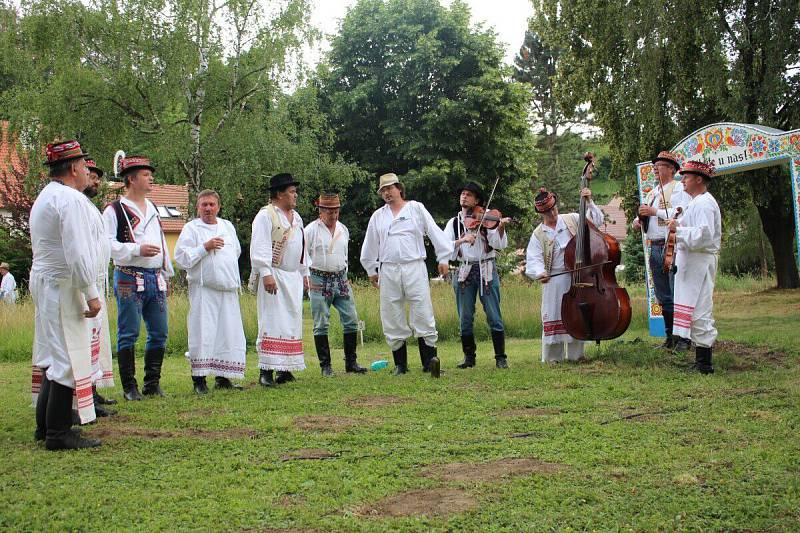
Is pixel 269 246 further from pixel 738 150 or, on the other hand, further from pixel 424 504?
pixel 738 150

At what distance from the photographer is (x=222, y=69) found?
20.9 m

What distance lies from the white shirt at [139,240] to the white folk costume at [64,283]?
1475 millimetres

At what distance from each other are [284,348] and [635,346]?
3568 millimetres

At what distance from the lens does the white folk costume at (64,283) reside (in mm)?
4961

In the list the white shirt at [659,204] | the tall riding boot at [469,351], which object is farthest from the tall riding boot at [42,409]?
the white shirt at [659,204]

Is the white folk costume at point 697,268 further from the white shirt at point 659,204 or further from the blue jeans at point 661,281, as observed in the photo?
the blue jeans at point 661,281

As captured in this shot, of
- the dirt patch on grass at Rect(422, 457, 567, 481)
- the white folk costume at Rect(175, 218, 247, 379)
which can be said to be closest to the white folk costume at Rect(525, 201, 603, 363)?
the white folk costume at Rect(175, 218, 247, 379)

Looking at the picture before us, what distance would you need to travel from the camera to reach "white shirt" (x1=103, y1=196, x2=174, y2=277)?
6.65m

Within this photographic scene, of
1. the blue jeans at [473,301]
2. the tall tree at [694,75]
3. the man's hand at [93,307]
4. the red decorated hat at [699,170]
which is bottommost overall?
the blue jeans at [473,301]

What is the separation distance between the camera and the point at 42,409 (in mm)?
5184

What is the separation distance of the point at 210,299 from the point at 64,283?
2277 mm

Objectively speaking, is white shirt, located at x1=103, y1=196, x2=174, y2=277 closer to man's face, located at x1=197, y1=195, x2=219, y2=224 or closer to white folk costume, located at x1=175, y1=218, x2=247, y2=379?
white folk costume, located at x1=175, y1=218, x2=247, y2=379

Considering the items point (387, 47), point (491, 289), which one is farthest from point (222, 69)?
point (491, 289)

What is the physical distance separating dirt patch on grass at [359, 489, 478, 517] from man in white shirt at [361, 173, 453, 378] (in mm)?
4243
